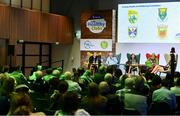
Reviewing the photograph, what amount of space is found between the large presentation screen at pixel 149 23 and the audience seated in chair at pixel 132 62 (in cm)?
59

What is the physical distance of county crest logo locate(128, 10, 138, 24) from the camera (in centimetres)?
1407

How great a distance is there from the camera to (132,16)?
46.4ft

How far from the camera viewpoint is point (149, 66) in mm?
13578

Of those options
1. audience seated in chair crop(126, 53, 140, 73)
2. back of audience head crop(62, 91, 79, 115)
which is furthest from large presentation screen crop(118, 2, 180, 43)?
back of audience head crop(62, 91, 79, 115)

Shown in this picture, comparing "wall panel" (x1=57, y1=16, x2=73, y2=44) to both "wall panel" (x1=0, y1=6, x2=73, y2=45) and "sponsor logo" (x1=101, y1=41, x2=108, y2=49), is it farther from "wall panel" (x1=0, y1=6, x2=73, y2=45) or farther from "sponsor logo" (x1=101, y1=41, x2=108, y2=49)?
"sponsor logo" (x1=101, y1=41, x2=108, y2=49)

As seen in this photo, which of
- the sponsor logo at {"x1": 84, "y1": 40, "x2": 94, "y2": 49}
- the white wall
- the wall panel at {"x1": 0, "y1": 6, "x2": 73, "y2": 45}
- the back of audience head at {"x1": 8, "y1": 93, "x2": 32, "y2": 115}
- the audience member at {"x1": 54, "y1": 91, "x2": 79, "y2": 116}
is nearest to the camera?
the back of audience head at {"x1": 8, "y1": 93, "x2": 32, "y2": 115}

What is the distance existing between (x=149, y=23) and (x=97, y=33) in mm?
2415

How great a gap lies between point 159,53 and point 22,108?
10915 mm

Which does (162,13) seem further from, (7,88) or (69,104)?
(69,104)

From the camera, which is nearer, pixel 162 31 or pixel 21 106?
pixel 21 106

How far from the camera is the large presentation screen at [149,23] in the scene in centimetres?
1335

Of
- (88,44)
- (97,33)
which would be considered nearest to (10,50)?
(88,44)

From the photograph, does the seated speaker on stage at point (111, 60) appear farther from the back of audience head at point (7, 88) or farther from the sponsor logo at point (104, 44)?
the back of audience head at point (7, 88)

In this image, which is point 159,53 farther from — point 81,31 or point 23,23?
point 23,23
